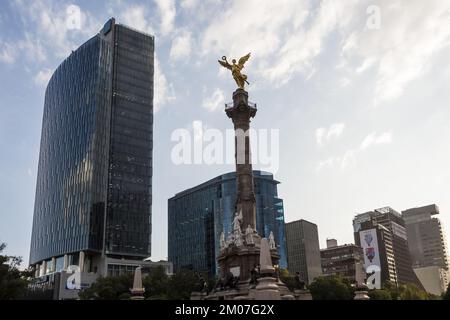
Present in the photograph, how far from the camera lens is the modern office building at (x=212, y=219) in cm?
15725

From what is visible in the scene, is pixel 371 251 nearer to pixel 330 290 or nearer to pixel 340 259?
pixel 340 259

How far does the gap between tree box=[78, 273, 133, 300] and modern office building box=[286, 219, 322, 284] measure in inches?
4851

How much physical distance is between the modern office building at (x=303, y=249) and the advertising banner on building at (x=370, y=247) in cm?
1889

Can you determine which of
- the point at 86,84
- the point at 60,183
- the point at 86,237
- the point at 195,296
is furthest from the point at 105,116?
the point at 195,296

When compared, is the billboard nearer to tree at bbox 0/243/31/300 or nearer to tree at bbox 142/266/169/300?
tree at bbox 142/266/169/300

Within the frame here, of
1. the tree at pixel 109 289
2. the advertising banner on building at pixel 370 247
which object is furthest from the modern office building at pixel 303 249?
the tree at pixel 109 289

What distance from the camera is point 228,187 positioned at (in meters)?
162

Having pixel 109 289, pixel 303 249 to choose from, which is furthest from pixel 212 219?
pixel 109 289

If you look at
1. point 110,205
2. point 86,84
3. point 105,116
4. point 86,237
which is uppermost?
point 86,84

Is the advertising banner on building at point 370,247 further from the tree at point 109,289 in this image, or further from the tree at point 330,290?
the tree at point 109,289

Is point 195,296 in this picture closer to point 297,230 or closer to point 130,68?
point 130,68

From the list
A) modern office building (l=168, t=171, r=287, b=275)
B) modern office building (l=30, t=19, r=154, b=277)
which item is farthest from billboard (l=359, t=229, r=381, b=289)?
modern office building (l=30, t=19, r=154, b=277)

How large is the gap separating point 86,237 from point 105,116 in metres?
31.3

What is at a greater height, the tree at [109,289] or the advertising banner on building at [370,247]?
the advertising banner on building at [370,247]
